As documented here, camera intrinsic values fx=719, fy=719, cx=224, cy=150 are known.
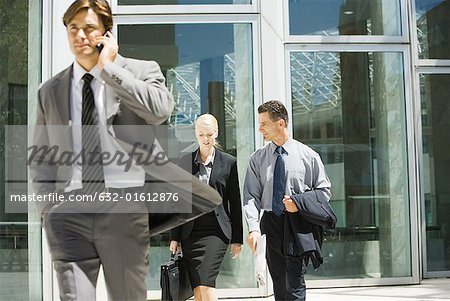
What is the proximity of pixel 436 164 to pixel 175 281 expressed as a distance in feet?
19.4

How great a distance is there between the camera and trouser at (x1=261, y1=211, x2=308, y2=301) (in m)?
4.32

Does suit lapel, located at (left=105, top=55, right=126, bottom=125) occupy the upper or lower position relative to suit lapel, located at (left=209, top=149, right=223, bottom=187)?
upper

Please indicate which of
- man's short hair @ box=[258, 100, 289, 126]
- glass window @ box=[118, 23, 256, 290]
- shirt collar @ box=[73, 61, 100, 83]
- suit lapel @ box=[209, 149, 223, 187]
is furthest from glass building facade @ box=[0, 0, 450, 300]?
shirt collar @ box=[73, 61, 100, 83]

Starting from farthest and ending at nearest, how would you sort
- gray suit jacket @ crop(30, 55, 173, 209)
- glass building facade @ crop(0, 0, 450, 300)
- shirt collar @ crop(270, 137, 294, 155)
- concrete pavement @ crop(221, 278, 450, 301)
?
1. glass building facade @ crop(0, 0, 450, 300)
2. concrete pavement @ crop(221, 278, 450, 301)
3. shirt collar @ crop(270, 137, 294, 155)
4. gray suit jacket @ crop(30, 55, 173, 209)

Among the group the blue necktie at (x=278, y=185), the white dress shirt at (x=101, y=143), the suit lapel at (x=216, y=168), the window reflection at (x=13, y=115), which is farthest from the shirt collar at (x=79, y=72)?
the window reflection at (x=13, y=115)

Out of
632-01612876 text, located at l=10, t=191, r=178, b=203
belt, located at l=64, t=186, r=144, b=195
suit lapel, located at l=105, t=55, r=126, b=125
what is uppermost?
suit lapel, located at l=105, t=55, r=126, b=125

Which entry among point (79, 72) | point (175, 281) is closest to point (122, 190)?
point (79, 72)

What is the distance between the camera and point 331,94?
27.5 feet

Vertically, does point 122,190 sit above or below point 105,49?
below

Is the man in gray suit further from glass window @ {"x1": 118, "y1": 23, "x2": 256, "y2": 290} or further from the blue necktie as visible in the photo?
glass window @ {"x1": 118, "y1": 23, "x2": 256, "y2": 290}

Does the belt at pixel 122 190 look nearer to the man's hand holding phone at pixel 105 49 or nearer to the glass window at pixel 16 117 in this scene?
the man's hand holding phone at pixel 105 49

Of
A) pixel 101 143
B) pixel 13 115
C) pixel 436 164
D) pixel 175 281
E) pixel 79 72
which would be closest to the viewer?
pixel 101 143

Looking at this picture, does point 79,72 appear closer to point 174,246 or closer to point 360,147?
point 174,246

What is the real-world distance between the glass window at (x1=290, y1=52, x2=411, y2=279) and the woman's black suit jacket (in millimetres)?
3683
